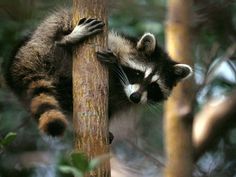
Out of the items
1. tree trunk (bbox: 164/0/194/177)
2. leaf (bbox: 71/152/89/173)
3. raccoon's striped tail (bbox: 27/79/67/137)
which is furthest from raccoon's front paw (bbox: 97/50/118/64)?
leaf (bbox: 71/152/89/173)

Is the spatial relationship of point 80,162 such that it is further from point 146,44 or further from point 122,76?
point 146,44

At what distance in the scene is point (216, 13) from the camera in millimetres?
4629

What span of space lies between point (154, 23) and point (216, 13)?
1072mm

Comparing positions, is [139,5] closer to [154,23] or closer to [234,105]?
[154,23]

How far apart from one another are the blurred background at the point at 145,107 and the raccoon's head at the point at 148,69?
0.21 metres

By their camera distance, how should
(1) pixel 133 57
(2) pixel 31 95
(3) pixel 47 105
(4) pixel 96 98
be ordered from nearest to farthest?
(4) pixel 96 98, (3) pixel 47 105, (2) pixel 31 95, (1) pixel 133 57

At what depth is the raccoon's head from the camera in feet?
14.1

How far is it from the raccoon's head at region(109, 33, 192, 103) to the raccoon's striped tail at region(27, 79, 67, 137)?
55cm

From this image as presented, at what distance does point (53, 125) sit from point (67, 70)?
2.99ft

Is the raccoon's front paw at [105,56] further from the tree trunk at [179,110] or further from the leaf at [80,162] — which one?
the leaf at [80,162]

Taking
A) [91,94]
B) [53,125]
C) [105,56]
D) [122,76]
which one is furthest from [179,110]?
[53,125]

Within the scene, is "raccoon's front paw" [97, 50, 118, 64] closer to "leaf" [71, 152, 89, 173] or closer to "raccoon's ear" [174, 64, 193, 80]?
"raccoon's ear" [174, 64, 193, 80]

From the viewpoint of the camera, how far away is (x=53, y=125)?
3236 millimetres

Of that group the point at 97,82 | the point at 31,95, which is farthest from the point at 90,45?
the point at 31,95
